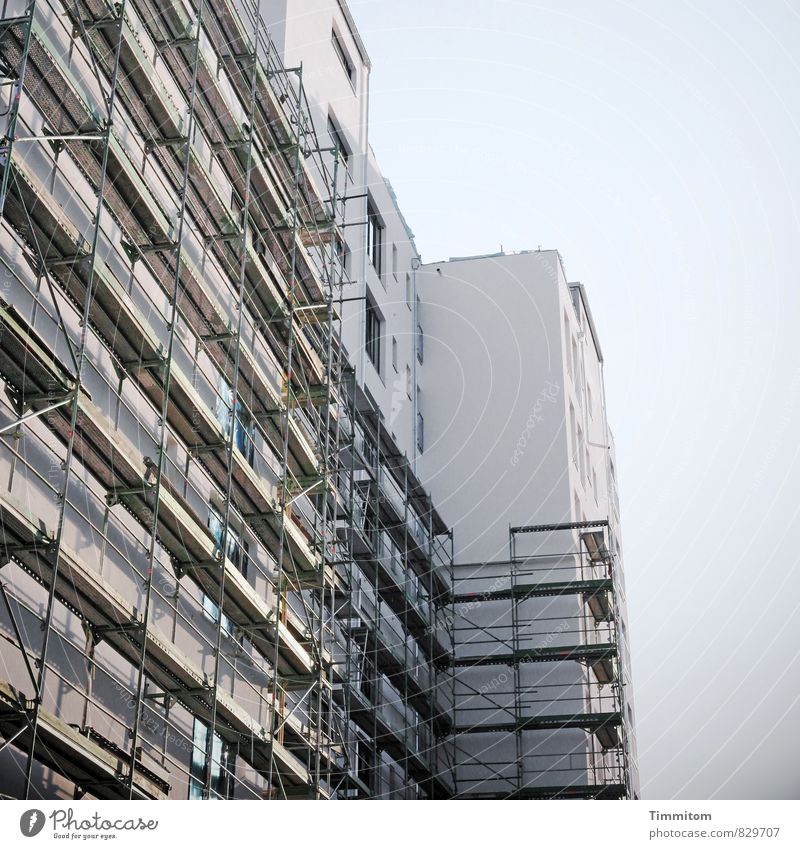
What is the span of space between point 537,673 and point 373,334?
9.16 metres

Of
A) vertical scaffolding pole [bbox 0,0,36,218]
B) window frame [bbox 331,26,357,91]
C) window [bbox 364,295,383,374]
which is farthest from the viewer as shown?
window [bbox 364,295,383,374]

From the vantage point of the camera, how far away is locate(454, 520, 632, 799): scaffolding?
1234 inches

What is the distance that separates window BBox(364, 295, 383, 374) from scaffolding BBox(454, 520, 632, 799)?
19.0 feet

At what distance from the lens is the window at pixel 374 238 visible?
33594 mm

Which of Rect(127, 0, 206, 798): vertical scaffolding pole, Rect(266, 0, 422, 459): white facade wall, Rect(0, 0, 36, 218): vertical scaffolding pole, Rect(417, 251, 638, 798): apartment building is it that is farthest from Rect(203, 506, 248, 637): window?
Rect(417, 251, 638, 798): apartment building

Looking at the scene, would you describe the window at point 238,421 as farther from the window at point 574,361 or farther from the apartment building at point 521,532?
the window at point 574,361

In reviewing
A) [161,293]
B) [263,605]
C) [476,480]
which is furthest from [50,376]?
[476,480]

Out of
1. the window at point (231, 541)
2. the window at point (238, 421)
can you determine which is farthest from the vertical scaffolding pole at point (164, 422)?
the window at point (238, 421)

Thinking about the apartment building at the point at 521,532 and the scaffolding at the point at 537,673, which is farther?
the apartment building at the point at 521,532

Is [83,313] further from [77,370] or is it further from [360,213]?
[360,213]

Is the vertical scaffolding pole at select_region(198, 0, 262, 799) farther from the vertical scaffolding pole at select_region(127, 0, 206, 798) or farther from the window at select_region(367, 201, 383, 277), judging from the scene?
the window at select_region(367, 201, 383, 277)

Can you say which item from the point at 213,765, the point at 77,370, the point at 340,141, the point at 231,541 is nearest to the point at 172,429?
the point at 231,541

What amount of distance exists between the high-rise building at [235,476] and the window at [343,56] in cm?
15
